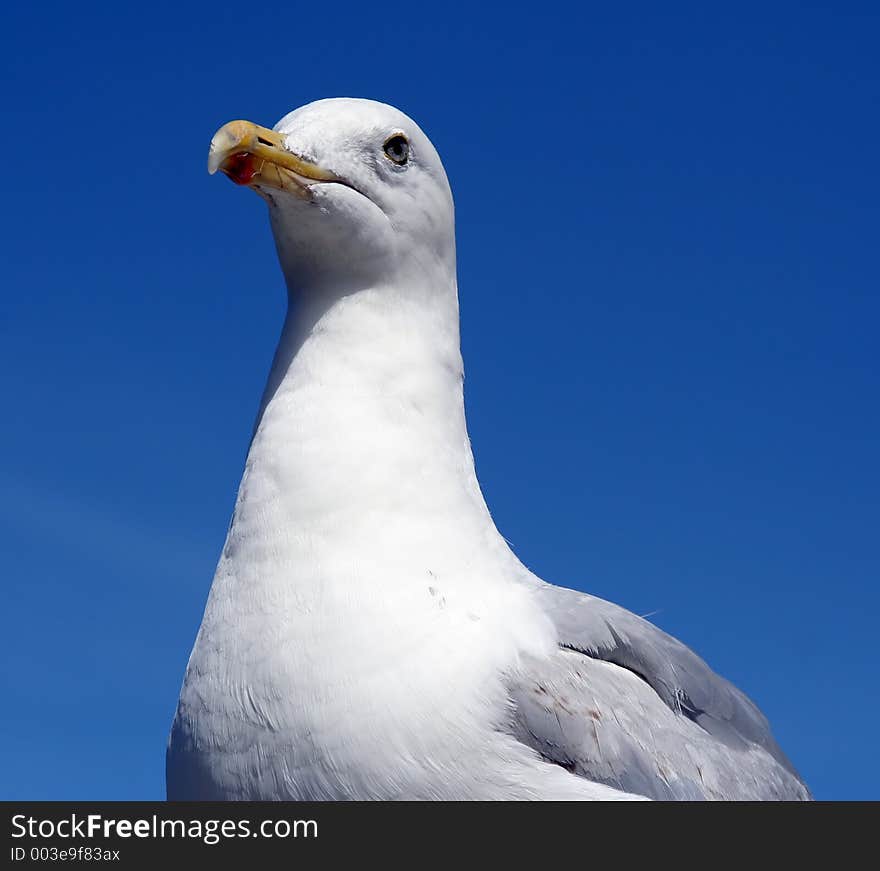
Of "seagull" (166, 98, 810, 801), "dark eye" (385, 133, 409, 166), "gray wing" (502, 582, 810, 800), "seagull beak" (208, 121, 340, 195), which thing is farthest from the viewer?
"dark eye" (385, 133, 409, 166)

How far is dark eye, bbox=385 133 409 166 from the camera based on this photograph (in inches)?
218

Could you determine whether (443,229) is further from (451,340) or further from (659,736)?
(659,736)

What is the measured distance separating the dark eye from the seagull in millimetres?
12

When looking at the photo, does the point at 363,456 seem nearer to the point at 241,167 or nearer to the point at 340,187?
the point at 340,187

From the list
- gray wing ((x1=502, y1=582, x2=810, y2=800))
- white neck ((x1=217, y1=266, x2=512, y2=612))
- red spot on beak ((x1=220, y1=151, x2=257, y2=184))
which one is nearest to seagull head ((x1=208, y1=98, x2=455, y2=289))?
red spot on beak ((x1=220, y1=151, x2=257, y2=184))

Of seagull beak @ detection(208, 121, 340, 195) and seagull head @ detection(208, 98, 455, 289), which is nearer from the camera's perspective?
seagull beak @ detection(208, 121, 340, 195)

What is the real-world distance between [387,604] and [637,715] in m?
1.16

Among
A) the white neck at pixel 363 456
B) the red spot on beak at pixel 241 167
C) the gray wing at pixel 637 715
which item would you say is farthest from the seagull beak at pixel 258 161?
the gray wing at pixel 637 715

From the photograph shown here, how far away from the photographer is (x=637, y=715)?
4.92 metres

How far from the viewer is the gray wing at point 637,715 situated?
15.1 ft

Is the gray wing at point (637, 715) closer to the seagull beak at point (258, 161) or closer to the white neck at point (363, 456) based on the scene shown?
the white neck at point (363, 456)

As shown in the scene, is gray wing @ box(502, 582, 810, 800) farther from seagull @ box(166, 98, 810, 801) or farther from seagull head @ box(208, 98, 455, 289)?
seagull head @ box(208, 98, 455, 289)

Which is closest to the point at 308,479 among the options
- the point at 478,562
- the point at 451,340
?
the point at 478,562

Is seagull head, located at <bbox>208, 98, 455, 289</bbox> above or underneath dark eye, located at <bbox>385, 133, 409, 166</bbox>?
underneath
